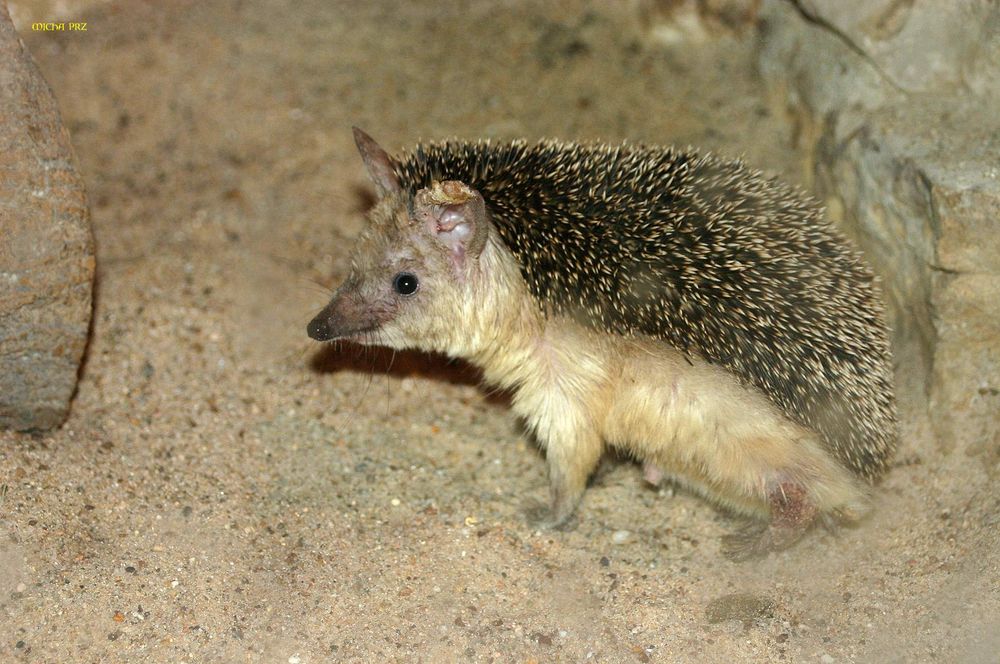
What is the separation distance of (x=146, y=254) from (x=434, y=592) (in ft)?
12.5

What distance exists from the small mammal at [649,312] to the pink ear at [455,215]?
0.01 metres

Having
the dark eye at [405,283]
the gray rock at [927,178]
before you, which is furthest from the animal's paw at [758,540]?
the dark eye at [405,283]

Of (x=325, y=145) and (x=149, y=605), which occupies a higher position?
(x=325, y=145)

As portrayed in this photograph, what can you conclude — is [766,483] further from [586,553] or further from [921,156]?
[921,156]

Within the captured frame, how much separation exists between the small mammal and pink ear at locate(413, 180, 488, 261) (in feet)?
0.04

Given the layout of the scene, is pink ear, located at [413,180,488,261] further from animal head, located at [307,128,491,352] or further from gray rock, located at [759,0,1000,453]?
gray rock, located at [759,0,1000,453]

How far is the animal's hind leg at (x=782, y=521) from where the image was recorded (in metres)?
5.59

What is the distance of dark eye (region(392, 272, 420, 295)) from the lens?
19.5 ft

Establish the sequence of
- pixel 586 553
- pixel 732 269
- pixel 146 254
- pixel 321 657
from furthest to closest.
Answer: pixel 146 254, pixel 586 553, pixel 732 269, pixel 321 657

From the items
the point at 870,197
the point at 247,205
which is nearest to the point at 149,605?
the point at 247,205

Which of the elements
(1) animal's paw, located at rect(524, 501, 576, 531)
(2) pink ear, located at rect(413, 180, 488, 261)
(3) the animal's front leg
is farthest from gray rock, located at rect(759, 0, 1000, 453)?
(2) pink ear, located at rect(413, 180, 488, 261)

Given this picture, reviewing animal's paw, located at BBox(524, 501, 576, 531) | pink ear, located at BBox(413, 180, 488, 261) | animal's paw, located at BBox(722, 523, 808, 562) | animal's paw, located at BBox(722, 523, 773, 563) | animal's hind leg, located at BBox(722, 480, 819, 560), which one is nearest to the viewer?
pink ear, located at BBox(413, 180, 488, 261)

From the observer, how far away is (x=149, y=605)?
5.18m

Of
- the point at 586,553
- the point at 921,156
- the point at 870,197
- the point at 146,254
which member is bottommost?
the point at 586,553
